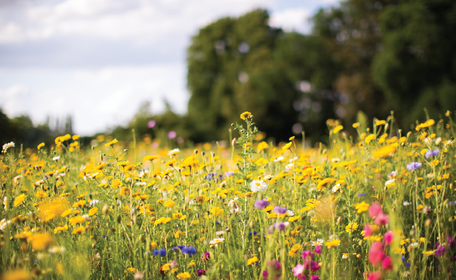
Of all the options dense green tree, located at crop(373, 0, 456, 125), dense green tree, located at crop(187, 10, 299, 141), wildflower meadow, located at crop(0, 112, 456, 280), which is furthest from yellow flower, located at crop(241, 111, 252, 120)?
dense green tree, located at crop(187, 10, 299, 141)

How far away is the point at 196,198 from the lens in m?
2.40

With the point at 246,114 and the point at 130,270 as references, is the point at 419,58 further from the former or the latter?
the point at 130,270

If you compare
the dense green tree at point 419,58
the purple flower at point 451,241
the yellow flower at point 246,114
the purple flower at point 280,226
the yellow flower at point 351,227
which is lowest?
the purple flower at point 451,241

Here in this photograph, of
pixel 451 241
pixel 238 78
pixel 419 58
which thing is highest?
pixel 238 78

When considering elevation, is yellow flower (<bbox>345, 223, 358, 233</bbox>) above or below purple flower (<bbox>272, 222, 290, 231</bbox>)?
below

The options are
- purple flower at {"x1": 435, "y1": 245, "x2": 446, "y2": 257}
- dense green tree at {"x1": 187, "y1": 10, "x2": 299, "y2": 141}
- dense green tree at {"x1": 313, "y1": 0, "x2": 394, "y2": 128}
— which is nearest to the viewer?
purple flower at {"x1": 435, "y1": 245, "x2": 446, "y2": 257}

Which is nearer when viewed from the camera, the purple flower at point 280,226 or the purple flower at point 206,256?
the purple flower at point 280,226

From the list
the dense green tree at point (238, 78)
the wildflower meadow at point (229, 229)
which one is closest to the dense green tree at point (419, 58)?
the dense green tree at point (238, 78)

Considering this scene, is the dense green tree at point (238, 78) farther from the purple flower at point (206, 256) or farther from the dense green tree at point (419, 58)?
the purple flower at point (206, 256)

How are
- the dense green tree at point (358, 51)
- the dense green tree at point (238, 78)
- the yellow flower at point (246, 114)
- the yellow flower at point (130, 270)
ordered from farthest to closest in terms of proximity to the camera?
the dense green tree at point (238, 78) < the dense green tree at point (358, 51) < the yellow flower at point (246, 114) < the yellow flower at point (130, 270)

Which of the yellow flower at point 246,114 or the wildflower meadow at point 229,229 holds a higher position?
the yellow flower at point 246,114

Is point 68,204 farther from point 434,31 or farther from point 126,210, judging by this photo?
point 434,31

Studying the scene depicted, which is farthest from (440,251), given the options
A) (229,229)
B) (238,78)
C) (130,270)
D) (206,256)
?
(238,78)

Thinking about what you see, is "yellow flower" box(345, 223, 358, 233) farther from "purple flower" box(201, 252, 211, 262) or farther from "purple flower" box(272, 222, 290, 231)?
"purple flower" box(201, 252, 211, 262)
